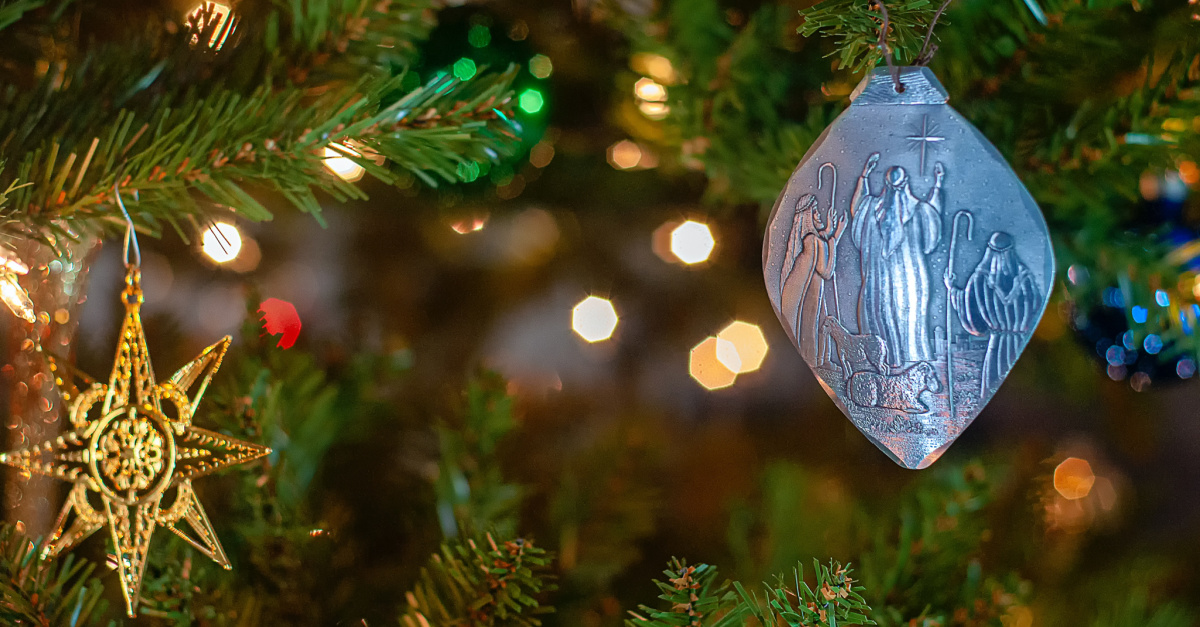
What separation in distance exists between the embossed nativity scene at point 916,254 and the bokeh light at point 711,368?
647mm

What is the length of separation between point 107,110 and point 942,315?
19.2 inches

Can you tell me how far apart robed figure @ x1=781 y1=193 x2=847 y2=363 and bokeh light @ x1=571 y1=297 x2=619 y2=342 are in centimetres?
63

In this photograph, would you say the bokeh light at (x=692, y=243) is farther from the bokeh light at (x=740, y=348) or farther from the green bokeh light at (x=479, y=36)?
the green bokeh light at (x=479, y=36)

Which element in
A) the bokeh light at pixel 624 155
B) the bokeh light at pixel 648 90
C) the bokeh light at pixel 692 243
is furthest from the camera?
the bokeh light at pixel 692 243

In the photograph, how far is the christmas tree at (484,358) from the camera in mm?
409

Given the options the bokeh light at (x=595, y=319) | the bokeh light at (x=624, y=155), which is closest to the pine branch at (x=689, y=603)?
the bokeh light at (x=624, y=155)

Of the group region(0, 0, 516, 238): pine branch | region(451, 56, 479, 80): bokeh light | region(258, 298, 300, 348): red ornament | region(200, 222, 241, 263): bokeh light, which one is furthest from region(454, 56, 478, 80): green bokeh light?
region(258, 298, 300, 348): red ornament

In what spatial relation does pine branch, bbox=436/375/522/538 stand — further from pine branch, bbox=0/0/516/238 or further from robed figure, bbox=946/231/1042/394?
robed figure, bbox=946/231/1042/394

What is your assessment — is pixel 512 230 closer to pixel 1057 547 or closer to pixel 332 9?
pixel 332 9

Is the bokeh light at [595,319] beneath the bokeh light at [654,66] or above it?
beneath

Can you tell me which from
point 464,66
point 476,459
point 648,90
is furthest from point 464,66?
point 476,459

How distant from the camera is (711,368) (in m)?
1.05

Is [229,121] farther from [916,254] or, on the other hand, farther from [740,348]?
[740,348]

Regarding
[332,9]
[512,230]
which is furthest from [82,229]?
[512,230]
